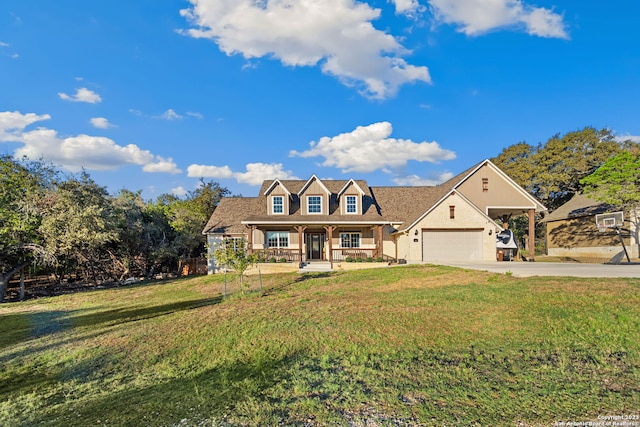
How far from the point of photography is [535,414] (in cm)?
434

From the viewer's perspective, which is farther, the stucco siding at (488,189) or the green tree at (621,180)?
the stucco siding at (488,189)

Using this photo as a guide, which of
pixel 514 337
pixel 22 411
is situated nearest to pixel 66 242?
pixel 22 411

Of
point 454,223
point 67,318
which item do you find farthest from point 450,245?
point 67,318

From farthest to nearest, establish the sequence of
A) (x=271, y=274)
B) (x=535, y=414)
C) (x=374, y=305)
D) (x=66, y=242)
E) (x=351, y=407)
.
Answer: (x=271, y=274), (x=66, y=242), (x=374, y=305), (x=351, y=407), (x=535, y=414)

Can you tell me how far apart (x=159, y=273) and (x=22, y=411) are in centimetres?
2213

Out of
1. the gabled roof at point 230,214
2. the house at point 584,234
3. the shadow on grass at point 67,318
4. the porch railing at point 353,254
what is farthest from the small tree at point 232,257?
the house at point 584,234

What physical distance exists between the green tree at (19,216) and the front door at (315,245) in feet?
50.2

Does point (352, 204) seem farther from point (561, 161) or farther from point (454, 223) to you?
point (561, 161)

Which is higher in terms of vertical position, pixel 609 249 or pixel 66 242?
pixel 66 242

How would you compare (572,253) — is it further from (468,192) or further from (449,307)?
(449,307)

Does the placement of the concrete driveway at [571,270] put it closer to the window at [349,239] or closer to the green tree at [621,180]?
the green tree at [621,180]

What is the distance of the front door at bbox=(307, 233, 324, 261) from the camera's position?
2529 centimetres

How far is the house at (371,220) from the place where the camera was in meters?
22.2

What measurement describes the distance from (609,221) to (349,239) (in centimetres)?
2069
